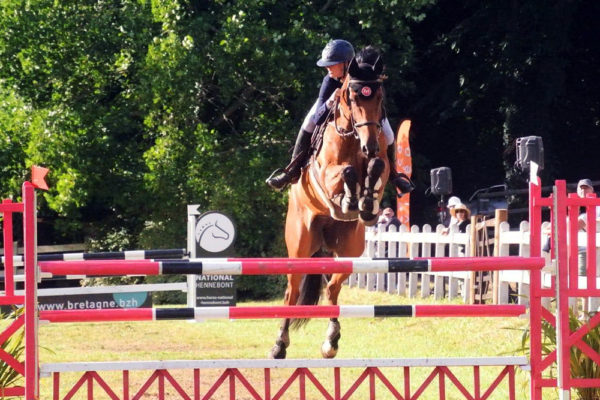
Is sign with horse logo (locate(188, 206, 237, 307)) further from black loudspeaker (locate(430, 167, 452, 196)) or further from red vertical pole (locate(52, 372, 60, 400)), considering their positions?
red vertical pole (locate(52, 372, 60, 400))

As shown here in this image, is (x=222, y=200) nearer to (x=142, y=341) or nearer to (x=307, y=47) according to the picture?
(x=307, y=47)

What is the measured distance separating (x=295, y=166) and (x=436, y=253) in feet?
20.2

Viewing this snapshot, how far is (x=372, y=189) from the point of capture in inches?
275

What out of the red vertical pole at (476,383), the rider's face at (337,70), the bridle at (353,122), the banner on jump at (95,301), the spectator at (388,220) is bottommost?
the banner on jump at (95,301)

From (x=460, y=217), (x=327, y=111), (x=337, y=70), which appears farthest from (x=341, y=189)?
(x=460, y=217)

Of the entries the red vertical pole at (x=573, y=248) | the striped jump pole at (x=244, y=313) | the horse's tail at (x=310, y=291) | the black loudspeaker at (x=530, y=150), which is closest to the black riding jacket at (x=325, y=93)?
the horse's tail at (x=310, y=291)

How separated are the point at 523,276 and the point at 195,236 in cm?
449

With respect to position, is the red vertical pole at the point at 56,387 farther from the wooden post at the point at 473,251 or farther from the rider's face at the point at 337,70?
the wooden post at the point at 473,251

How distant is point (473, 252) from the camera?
12438mm

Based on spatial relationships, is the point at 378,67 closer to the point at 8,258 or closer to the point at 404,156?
the point at 8,258

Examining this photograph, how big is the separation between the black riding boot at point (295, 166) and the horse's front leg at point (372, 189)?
110cm

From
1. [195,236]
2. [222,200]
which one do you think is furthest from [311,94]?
[195,236]

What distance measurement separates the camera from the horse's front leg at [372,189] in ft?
22.6

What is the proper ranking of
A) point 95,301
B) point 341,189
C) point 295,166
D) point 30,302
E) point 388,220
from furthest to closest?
point 388,220, point 95,301, point 295,166, point 341,189, point 30,302
